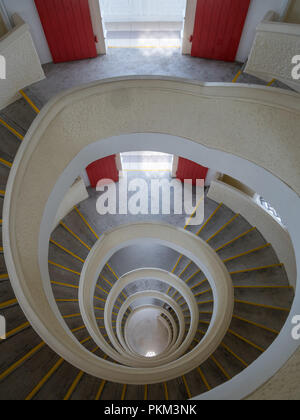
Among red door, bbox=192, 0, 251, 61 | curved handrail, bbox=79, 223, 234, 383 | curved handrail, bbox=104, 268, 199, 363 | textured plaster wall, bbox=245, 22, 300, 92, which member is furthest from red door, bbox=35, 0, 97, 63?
curved handrail, bbox=104, 268, 199, 363

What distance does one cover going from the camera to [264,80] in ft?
16.6

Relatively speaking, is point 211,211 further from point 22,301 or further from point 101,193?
point 22,301

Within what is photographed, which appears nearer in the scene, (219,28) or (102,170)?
(219,28)

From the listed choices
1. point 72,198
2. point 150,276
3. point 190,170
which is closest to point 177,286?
point 150,276

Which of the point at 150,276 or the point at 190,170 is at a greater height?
the point at 190,170

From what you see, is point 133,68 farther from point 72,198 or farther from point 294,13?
point 72,198

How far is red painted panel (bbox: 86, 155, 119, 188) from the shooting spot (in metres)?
8.74

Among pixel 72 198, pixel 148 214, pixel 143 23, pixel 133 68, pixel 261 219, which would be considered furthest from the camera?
pixel 148 214

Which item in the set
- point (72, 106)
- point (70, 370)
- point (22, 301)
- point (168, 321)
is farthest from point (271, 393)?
point (168, 321)

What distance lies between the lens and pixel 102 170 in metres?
9.02

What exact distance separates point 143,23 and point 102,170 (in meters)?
4.38

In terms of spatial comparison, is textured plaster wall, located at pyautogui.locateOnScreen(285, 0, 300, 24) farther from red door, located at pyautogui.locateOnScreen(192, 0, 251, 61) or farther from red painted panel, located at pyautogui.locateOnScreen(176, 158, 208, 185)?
red painted panel, located at pyautogui.locateOnScreen(176, 158, 208, 185)

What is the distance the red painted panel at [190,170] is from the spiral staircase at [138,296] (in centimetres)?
104

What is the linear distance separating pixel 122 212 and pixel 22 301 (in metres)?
5.72
